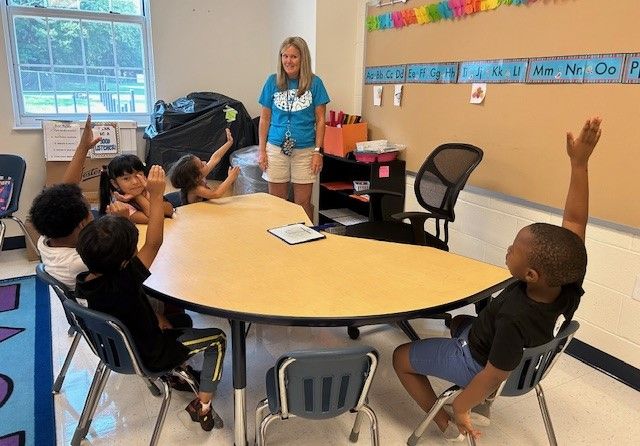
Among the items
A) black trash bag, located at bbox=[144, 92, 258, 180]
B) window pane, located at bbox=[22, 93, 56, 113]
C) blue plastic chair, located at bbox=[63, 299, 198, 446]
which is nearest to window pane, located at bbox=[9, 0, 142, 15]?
window pane, located at bbox=[22, 93, 56, 113]

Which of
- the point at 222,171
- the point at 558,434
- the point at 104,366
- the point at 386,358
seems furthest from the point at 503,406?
the point at 222,171

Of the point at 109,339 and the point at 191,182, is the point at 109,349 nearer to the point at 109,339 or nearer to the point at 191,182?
the point at 109,339

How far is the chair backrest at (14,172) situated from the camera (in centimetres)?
320

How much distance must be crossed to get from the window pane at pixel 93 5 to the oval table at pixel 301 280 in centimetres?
277

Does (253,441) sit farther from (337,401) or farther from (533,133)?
(533,133)

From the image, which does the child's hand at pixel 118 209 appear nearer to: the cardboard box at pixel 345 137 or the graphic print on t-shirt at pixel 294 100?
the graphic print on t-shirt at pixel 294 100

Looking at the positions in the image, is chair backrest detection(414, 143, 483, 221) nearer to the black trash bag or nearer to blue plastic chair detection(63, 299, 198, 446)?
blue plastic chair detection(63, 299, 198, 446)

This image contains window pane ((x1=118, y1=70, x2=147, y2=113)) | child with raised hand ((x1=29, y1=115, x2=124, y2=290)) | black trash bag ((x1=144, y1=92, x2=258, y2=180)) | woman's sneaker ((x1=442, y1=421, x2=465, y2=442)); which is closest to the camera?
child with raised hand ((x1=29, y1=115, x2=124, y2=290))

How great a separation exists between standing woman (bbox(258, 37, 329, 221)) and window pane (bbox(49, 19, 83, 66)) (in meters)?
1.79

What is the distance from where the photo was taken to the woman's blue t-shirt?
329 cm

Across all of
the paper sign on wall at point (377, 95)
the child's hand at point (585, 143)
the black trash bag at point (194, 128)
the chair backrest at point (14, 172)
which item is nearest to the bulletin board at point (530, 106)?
the paper sign on wall at point (377, 95)

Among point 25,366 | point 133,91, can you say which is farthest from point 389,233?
point 133,91

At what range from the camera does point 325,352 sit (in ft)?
4.22

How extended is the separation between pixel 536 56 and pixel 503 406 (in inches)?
69.0
